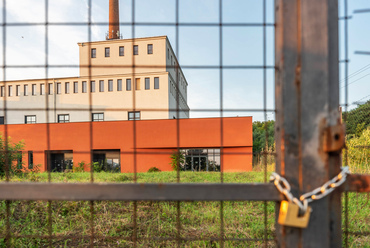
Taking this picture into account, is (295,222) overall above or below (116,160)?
above

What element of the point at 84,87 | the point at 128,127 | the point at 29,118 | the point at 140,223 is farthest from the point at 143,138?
the point at 29,118

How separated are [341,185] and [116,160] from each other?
13.9 metres

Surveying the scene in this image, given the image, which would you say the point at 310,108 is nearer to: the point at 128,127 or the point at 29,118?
the point at 128,127

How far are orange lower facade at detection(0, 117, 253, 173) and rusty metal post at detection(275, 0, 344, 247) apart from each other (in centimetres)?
892

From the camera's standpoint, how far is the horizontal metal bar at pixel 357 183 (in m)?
0.77

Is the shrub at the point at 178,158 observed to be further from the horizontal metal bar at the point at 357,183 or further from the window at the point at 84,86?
the window at the point at 84,86

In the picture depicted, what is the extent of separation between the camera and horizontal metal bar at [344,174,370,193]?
77 cm

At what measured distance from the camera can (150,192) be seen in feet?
2.64

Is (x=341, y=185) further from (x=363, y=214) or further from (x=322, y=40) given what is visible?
(x=363, y=214)

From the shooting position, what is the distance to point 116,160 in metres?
13.7

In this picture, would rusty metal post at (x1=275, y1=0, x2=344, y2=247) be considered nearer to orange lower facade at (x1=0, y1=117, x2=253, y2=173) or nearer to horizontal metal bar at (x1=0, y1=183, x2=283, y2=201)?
horizontal metal bar at (x1=0, y1=183, x2=283, y2=201)

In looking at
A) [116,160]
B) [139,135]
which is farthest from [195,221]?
[116,160]

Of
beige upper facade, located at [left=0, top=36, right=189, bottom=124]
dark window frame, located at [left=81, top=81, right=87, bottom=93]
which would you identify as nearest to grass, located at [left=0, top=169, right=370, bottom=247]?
beige upper facade, located at [left=0, top=36, right=189, bottom=124]

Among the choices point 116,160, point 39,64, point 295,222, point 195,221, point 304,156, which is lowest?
point 116,160
